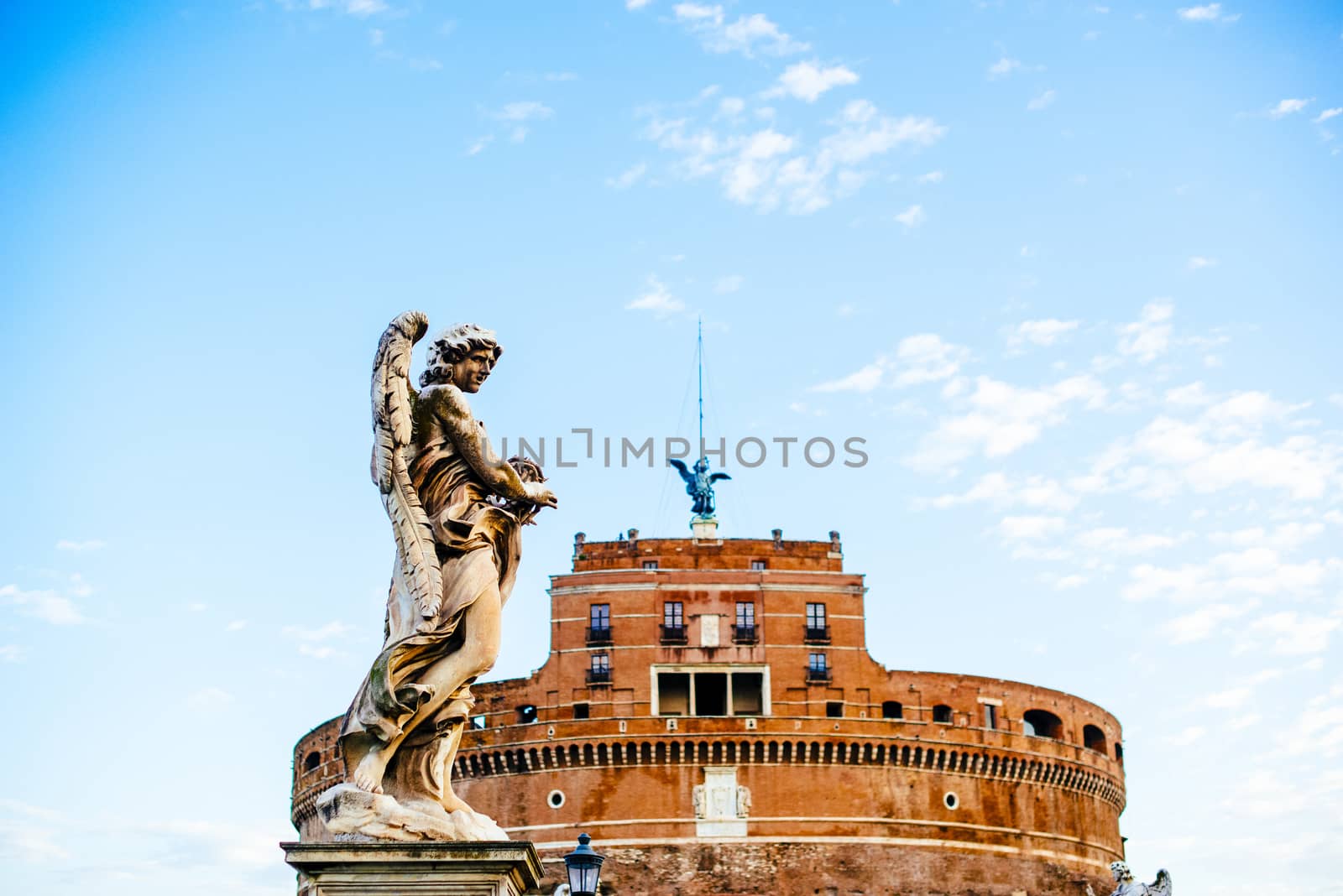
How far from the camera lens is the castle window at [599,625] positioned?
171 ft

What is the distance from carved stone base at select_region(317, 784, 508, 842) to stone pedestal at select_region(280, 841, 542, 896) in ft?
0.21

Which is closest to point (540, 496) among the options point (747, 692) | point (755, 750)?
point (755, 750)

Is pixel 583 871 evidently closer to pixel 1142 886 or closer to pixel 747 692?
pixel 1142 886

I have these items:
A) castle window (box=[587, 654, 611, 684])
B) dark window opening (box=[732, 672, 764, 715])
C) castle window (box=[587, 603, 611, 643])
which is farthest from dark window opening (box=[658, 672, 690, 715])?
castle window (box=[587, 603, 611, 643])

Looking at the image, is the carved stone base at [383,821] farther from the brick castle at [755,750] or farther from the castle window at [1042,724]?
the castle window at [1042,724]

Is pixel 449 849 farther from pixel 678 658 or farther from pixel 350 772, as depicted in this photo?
pixel 678 658

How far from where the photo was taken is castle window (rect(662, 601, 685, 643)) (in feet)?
172

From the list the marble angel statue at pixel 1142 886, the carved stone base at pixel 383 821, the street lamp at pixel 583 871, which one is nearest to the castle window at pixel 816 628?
the marble angel statue at pixel 1142 886

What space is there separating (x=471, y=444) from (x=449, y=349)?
1.37 feet

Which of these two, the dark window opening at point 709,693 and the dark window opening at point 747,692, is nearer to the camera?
the dark window opening at point 747,692

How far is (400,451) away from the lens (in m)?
5.83

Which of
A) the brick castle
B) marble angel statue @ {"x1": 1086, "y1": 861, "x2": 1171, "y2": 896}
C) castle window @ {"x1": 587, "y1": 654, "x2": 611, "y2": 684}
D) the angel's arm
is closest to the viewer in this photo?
the angel's arm

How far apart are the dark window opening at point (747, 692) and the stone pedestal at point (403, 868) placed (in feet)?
156

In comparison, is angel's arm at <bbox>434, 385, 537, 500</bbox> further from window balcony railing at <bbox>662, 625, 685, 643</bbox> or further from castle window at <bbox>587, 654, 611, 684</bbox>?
window balcony railing at <bbox>662, 625, 685, 643</bbox>
